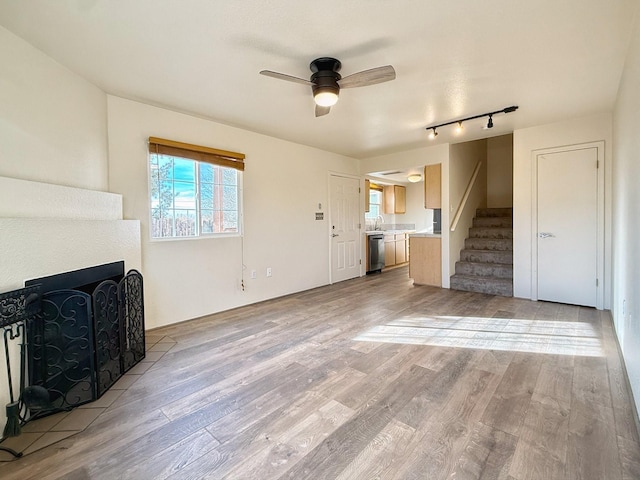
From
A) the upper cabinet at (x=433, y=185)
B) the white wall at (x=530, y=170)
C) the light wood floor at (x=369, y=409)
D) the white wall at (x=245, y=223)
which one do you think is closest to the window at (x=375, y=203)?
the white wall at (x=245, y=223)

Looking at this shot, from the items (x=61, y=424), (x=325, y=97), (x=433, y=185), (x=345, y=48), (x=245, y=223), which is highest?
(x=345, y=48)

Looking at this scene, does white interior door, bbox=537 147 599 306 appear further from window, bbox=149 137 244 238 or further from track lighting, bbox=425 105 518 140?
window, bbox=149 137 244 238

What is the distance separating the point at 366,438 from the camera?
159 cm

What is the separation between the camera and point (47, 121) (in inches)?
87.7

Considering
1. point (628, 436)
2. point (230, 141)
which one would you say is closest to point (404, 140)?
point (230, 141)

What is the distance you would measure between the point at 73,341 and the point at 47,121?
5.40 feet

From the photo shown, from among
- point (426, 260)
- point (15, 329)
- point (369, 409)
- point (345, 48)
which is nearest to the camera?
point (15, 329)

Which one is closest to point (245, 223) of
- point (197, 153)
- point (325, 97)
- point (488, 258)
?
point (197, 153)

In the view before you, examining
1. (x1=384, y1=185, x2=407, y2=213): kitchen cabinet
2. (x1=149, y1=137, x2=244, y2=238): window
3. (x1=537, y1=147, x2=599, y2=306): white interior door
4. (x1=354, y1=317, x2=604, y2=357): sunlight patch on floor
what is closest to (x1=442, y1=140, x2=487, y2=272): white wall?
(x1=537, y1=147, x2=599, y2=306): white interior door

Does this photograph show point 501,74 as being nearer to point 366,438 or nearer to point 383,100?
point 383,100

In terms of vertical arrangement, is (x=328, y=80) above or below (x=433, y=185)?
above

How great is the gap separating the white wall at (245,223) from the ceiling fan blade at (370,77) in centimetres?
209

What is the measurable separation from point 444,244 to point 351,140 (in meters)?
2.34

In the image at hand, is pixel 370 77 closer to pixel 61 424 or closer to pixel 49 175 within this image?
pixel 49 175
